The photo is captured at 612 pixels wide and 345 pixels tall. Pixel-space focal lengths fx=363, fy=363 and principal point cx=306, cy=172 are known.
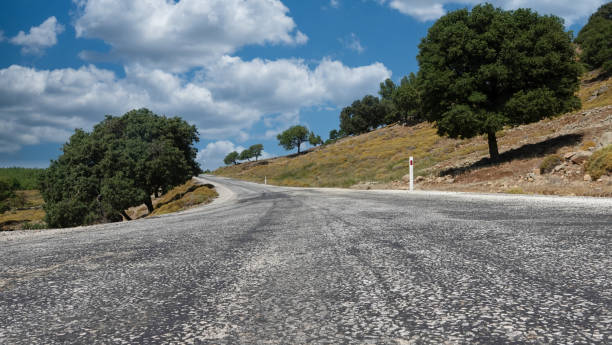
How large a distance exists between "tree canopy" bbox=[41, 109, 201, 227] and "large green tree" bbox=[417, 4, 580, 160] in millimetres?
24058

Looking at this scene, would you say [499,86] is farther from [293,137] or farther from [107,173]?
[293,137]

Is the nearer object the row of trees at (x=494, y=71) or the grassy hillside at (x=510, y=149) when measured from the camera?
the row of trees at (x=494, y=71)

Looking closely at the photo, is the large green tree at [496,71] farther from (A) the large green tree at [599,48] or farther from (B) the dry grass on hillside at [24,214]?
(A) the large green tree at [599,48]

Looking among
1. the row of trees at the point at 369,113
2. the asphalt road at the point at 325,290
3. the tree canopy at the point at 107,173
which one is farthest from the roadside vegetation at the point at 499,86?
the row of trees at the point at 369,113

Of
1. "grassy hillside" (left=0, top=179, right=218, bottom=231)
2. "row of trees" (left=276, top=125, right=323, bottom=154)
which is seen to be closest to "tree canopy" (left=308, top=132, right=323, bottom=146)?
"row of trees" (left=276, top=125, right=323, bottom=154)

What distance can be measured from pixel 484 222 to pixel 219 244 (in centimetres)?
452

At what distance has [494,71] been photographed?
20.9 m

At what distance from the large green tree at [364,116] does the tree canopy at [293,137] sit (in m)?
13.0

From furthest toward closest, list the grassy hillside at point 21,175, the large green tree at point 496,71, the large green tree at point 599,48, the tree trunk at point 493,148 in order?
1. the grassy hillside at point 21,175
2. the large green tree at point 599,48
3. the tree trunk at point 493,148
4. the large green tree at point 496,71

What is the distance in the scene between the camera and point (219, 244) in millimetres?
5203

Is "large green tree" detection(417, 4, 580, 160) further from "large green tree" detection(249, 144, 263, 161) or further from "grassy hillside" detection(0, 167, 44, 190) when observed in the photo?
"large green tree" detection(249, 144, 263, 161)

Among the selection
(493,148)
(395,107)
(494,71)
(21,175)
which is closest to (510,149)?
(493,148)

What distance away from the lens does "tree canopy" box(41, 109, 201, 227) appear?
2720 cm

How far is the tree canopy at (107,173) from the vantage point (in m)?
27.2
